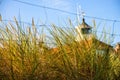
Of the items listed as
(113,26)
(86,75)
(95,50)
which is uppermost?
(113,26)

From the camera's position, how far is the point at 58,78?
2852 mm

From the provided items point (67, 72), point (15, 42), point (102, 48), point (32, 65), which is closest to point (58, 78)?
point (67, 72)

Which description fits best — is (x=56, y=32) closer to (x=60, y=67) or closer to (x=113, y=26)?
(x=60, y=67)

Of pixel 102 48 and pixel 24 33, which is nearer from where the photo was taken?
pixel 24 33

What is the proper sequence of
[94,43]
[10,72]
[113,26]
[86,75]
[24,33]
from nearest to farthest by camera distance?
[10,72], [24,33], [86,75], [94,43], [113,26]

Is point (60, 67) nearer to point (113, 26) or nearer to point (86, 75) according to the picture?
point (86, 75)

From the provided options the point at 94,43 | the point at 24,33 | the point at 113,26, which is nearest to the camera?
the point at 24,33

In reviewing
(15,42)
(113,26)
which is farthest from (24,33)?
(113,26)

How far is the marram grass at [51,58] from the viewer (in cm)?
269

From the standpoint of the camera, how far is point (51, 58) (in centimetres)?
289

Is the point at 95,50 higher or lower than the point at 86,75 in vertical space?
higher

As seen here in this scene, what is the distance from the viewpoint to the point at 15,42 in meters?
2.79

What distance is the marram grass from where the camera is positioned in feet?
8.81

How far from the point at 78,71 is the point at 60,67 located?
18 centimetres
